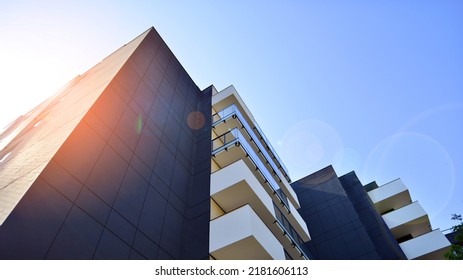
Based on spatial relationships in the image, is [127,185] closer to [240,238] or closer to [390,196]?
[240,238]

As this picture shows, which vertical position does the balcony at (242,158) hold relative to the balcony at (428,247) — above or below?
above

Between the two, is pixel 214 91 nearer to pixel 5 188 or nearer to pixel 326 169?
pixel 326 169

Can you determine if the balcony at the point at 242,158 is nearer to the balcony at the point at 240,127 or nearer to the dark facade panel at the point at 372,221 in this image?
the balcony at the point at 240,127

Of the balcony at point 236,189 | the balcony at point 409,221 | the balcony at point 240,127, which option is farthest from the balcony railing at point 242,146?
the balcony at point 409,221

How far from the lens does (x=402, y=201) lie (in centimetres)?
2614

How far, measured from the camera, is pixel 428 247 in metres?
20.1

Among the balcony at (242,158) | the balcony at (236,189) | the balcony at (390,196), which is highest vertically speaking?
the balcony at (390,196)

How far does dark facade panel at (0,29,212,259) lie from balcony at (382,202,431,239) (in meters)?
16.8

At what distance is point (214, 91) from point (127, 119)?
10.9 m

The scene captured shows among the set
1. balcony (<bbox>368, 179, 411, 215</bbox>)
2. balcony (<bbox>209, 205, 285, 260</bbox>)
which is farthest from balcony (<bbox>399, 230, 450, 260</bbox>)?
balcony (<bbox>209, 205, 285, 260</bbox>)

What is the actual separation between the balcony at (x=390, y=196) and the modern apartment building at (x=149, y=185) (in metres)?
4.66

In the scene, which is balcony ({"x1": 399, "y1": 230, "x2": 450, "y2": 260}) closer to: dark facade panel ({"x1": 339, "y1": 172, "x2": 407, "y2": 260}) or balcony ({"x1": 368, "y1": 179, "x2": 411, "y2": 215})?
dark facade panel ({"x1": 339, "y1": 172, "x2": 407, "y2": 260})

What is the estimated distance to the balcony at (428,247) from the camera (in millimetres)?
19750

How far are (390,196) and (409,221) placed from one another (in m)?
3.00
